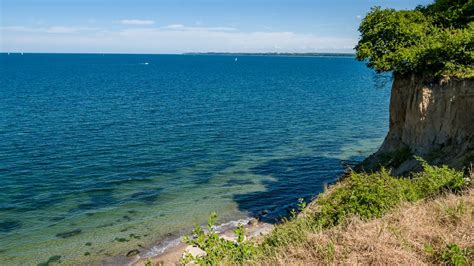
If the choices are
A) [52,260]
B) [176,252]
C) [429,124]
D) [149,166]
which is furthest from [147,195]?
[429,124]

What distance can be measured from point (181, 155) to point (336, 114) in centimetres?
3280

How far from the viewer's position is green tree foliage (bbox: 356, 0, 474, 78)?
1054 inches

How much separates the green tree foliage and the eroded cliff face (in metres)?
1.04

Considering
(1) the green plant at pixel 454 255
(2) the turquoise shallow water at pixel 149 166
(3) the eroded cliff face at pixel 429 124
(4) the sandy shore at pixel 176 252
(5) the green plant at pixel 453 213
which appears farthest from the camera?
(2) the turquoise shallow water at pixel 149 166

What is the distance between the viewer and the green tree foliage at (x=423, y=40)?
26.8 meters

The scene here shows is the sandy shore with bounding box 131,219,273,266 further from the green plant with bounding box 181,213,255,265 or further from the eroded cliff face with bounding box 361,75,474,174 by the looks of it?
the green plant with bounding box 181,213,255,265

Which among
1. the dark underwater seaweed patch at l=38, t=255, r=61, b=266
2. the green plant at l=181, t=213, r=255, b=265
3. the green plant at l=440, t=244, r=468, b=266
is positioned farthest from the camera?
the dark underwater seaweed patch at l=38, t=255, r=61, b=266

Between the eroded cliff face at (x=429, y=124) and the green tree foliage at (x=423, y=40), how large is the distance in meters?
1.04

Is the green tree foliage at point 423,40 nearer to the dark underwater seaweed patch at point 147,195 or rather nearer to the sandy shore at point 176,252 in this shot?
the sandy shore at point 176,252

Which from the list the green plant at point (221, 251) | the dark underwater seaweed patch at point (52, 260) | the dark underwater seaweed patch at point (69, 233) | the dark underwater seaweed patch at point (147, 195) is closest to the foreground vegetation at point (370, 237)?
the green plant at point (221, 251)

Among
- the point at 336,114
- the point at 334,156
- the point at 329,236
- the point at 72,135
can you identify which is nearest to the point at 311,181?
the point at 334,156

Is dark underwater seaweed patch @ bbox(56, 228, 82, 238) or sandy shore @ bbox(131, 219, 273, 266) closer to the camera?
sandy shore @ bbox(131, 219, 273, 266)

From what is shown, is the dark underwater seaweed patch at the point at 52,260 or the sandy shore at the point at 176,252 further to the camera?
the sandy shore at the point at 176,252

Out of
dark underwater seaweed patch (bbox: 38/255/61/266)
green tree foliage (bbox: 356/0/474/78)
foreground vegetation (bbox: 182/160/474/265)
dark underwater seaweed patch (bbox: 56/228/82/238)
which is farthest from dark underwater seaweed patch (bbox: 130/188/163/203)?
foreground vegetation (bbox: 182/160/474/265)
